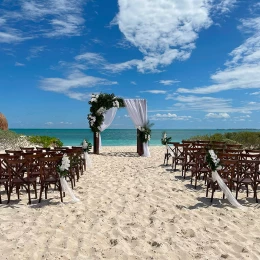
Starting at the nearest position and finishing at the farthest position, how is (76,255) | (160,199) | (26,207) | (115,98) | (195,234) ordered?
(76,255)
(195,234)
(26,207)
(160,199)
(115,98)

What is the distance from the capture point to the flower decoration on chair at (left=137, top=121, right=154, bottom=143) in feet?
47.3

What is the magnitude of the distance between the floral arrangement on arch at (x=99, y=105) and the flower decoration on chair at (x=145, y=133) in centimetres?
181

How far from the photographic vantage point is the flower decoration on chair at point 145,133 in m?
14.4

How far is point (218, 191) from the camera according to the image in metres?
6.82

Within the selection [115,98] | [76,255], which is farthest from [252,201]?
[115,98]

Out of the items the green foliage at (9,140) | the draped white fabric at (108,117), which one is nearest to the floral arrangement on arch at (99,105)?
the draped white fabric at (108,117)

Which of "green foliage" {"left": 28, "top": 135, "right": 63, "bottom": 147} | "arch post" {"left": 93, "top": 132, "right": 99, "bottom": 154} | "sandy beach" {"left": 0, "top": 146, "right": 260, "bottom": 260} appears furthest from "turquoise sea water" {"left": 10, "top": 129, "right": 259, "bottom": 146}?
"sandy beach" {"left": 0, "top": 146, "right": 260, "bottom": 260}

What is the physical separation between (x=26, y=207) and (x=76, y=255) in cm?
231

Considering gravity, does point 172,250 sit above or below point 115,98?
below

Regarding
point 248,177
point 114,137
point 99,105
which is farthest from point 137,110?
point 114,137

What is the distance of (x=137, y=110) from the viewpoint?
14992 millimetres

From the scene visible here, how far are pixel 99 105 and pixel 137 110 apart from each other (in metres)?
2.16

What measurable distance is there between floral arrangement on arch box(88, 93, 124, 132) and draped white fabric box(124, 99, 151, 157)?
2.15 feet

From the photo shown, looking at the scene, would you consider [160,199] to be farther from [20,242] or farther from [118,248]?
[20,242]
